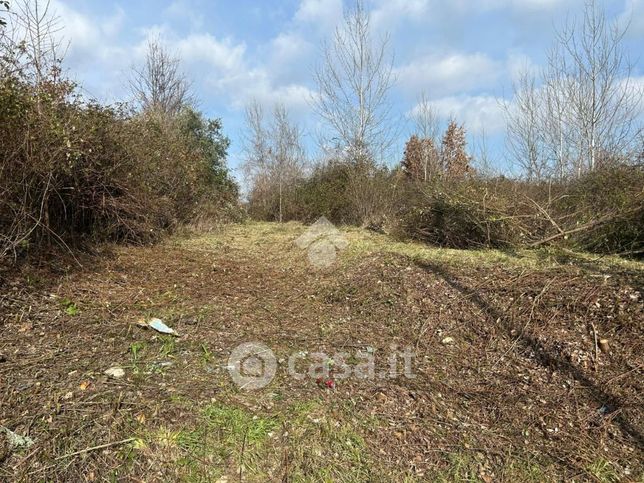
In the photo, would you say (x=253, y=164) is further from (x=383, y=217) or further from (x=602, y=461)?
(x=602, y=461)

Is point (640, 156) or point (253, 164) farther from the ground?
point (253, 164)

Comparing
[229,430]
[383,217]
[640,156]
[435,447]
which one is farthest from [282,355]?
[383,217]

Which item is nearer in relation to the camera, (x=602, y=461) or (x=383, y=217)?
(x=602, y=461)

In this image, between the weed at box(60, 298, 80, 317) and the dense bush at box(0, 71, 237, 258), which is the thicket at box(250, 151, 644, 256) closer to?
the dense bush at box(0, 71, 237, 258)

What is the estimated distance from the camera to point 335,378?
117 inches

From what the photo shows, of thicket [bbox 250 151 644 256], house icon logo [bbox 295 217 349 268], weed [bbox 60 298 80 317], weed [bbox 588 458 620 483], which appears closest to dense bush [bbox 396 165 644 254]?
thicket [bbox 250 151 644 256]

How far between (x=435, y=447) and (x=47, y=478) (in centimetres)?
187

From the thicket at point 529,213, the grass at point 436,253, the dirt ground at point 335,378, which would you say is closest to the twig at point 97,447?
the dirt ground at point 335,378

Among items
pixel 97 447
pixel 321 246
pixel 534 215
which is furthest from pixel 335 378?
pixel 534 215

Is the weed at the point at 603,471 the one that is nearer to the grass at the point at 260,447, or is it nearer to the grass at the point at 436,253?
the grass at the point at 260,447

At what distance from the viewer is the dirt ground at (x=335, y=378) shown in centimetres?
223

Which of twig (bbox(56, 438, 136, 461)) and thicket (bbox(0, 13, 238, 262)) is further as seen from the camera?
thicket (bbox(0, 13, 238, 262))

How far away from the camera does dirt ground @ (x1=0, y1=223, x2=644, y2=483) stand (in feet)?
7.33

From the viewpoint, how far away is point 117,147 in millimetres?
5906
